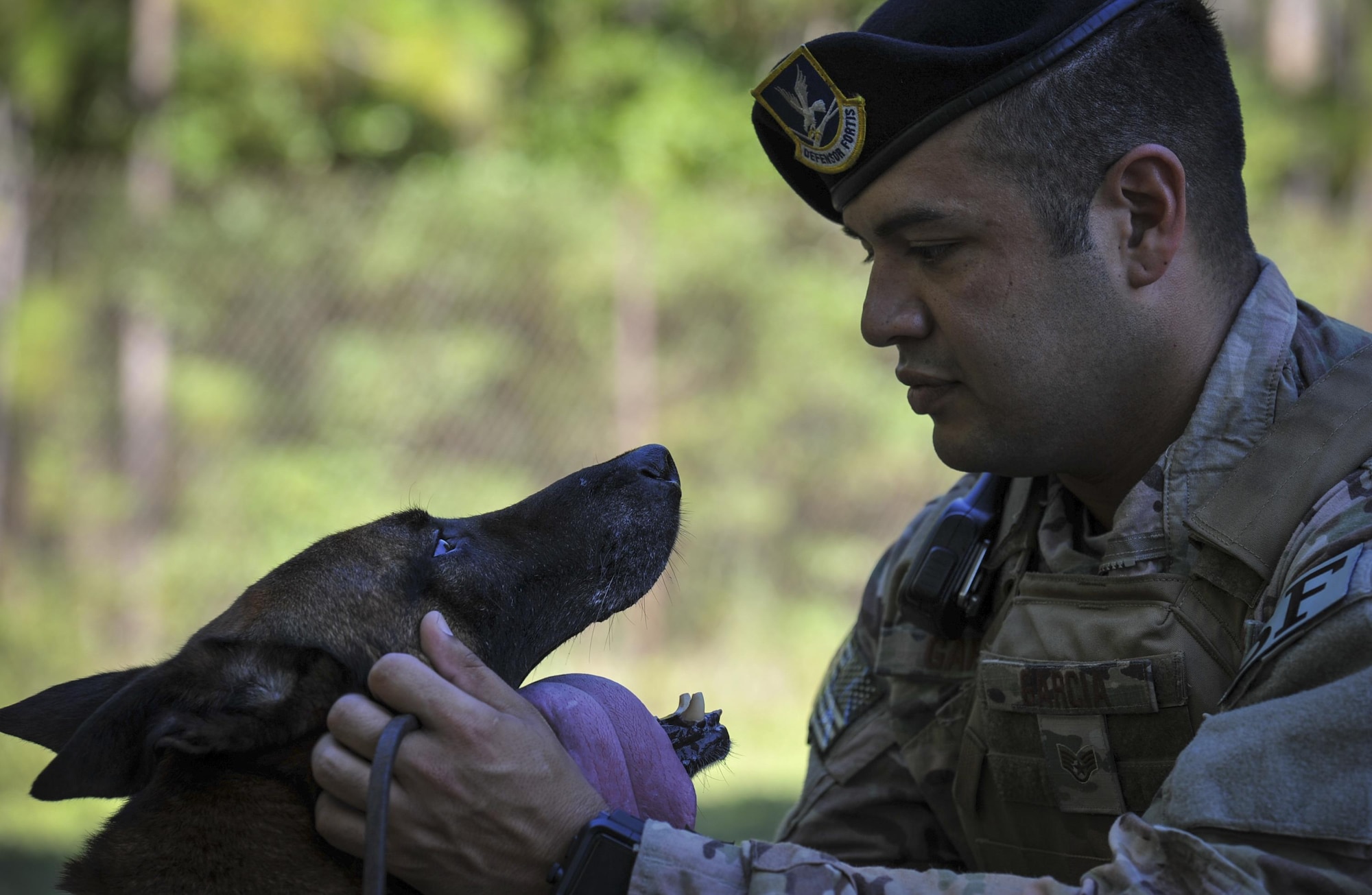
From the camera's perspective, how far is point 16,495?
7.35 m

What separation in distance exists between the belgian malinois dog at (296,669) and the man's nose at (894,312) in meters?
0.58

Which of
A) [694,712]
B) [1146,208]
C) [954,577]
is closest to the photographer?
[1146,208]

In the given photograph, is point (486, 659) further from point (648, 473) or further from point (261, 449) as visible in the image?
point (261, 449)

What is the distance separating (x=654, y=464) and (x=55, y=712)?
1.26 m

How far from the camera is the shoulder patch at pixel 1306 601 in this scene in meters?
1.74

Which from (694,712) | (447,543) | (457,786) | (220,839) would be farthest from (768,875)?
(447,543)

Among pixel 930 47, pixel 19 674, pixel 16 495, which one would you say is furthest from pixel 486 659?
pixel 16 495

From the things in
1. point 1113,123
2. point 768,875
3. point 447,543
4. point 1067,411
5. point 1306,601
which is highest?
point 1113,123

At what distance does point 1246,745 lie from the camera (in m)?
1.66

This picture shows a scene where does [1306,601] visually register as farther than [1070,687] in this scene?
No

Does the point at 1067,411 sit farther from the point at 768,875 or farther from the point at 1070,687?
the point at 768,875

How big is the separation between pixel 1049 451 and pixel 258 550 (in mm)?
6320

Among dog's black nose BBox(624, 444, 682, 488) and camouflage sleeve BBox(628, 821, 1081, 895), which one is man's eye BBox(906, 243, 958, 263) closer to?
dog's black nose BBox(624, 444, 682, 488)

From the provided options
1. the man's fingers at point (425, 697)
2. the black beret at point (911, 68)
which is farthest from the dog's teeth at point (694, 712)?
the black beret at point (911, 68)
